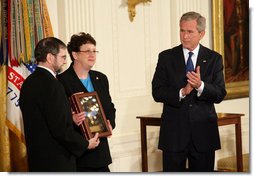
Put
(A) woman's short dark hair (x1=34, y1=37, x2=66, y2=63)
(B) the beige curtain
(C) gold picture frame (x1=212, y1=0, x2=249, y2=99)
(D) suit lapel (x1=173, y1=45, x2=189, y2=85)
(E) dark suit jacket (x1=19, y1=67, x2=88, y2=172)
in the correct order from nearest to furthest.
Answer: (E) dark suit jacket (x1=19, y1=67, x2=88, y2=172)
(A) woman's short dark hair (x1=34, y1=37, x2=66, y2=63)
(D) suit lapel (x1=173, y1=45, x2=189, y2=85)
(B) the beige curtain
(C) gold picture frame (x1=212, y1=0, x2=249, y2=99)

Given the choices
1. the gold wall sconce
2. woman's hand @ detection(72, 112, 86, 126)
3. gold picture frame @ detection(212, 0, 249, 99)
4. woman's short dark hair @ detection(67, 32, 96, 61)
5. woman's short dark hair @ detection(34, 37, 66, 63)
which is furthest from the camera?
the gold wall sconce

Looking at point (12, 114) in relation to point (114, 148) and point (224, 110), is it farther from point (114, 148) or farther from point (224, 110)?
point (224, 110)

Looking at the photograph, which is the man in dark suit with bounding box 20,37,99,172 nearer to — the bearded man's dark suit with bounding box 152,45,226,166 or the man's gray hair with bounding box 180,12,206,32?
the bearded man's dark suit with bounding box 152,45,226,166

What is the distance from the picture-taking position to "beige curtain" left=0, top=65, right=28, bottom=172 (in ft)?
14.9

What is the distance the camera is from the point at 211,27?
199 inches

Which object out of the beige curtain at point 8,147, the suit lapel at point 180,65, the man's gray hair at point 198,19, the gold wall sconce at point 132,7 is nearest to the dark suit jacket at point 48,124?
the beige curtain at point 8,147

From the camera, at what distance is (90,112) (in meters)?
4.14

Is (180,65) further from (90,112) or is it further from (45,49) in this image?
(45,49)

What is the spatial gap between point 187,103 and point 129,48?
88cm

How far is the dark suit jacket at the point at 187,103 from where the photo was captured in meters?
4.30

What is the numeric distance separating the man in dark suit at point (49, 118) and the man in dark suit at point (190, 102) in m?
0.68

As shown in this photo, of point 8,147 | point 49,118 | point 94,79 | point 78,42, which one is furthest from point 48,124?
point 8,147

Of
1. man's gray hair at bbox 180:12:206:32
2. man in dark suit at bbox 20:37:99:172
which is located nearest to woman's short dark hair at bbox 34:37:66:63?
man in dark suit at bbox 20:37:99:172

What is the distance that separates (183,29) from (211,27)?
0.79 metres
